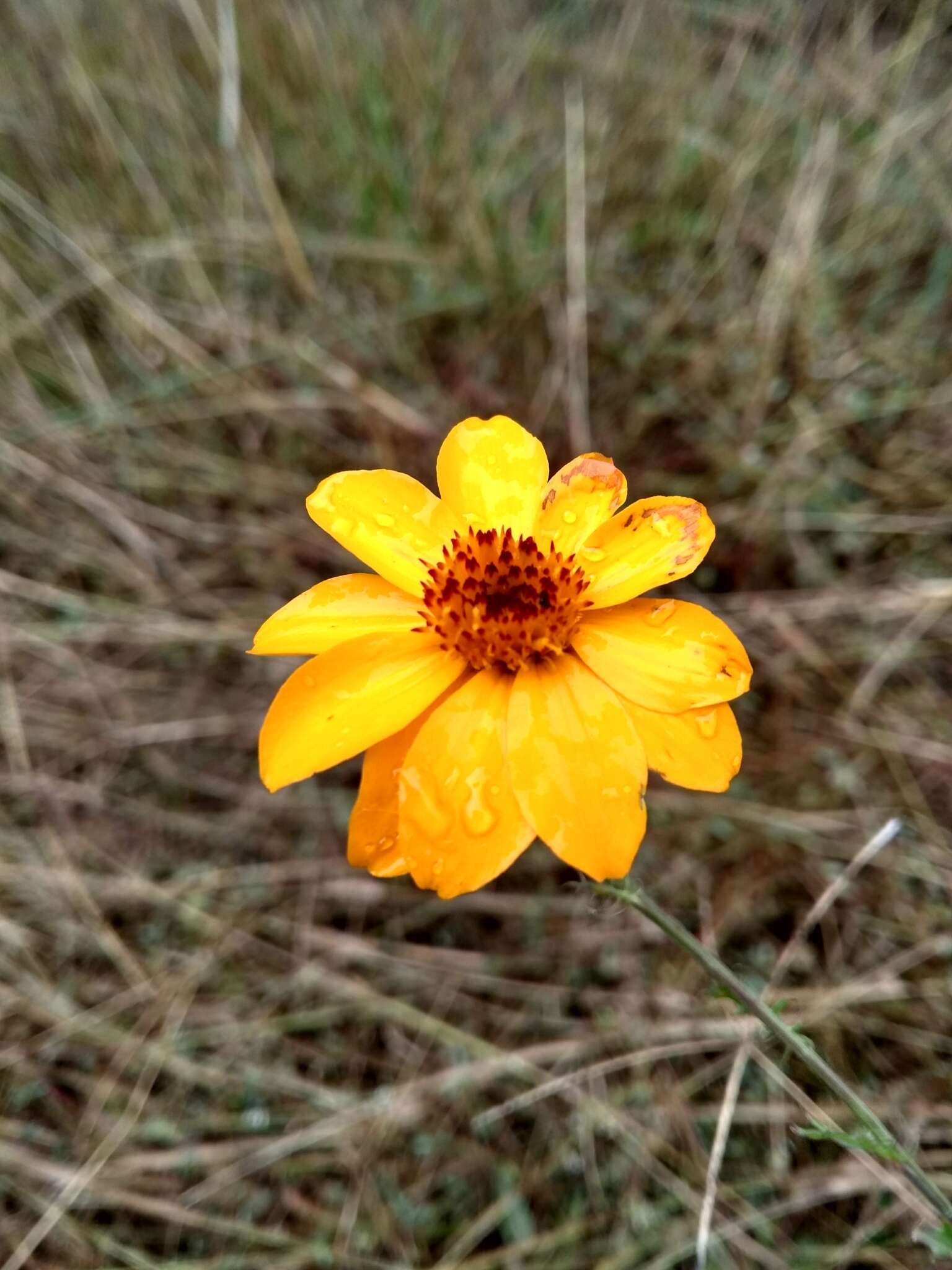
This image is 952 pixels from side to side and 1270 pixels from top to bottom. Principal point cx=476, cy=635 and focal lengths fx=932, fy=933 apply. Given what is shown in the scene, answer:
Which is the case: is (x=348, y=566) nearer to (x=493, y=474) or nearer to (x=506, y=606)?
(x=493, y=474)

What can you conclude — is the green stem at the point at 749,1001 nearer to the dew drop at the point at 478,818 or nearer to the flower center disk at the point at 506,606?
the dew drop at the point at 478,818

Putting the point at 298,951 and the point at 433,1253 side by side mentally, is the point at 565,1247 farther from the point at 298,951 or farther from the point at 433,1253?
the point at 298,951

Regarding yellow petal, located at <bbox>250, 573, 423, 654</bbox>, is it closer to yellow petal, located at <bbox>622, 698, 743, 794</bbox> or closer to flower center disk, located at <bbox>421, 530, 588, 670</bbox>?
flower center disk, located at <bbox>421, 530, 588, 670</bbox>

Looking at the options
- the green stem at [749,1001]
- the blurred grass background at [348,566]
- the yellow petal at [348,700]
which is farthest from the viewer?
the blurred grass background at [348,566]

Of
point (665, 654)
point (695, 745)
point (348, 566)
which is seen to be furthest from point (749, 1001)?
point (348, 566)

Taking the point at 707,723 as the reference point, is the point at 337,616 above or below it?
above

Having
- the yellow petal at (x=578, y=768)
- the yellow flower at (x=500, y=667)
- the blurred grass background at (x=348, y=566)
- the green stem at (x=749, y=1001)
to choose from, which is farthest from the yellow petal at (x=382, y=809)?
the blurred grass background at (x=348, y=566)
